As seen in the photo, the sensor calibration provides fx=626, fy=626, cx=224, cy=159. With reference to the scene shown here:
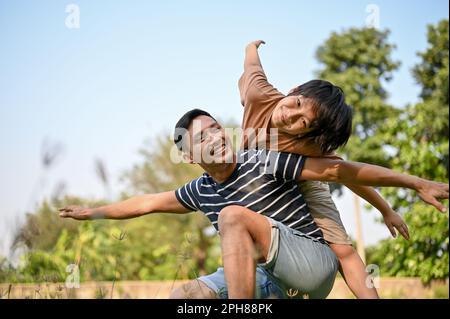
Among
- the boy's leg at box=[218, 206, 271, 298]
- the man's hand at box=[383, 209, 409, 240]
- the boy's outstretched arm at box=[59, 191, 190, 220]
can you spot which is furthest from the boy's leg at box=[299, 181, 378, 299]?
the boy's outstretched arm at box=[59, 191, 190, 220]

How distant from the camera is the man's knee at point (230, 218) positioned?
2125mm

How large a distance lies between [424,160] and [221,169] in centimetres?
746

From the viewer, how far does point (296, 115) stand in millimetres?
2436

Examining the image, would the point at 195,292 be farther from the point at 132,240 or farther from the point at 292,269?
the point at 132,240

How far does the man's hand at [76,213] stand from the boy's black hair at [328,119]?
1031 mm

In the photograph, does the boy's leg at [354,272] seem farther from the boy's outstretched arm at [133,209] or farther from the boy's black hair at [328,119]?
the boy's outstretched arm at [133,209]

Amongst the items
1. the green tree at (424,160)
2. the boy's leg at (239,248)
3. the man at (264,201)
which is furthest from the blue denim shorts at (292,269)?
the green tree at (424,160)

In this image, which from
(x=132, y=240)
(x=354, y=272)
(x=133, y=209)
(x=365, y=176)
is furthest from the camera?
(x=132, y=240)

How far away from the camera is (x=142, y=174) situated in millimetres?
14945

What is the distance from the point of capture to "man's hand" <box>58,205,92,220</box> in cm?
277

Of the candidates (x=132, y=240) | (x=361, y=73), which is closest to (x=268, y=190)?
(x=132, y=240)

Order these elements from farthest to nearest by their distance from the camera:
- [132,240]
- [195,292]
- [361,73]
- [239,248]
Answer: [361,73], [132,240], [195,292], [239,248]
